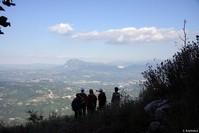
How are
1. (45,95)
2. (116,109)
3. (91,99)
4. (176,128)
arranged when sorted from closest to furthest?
(176,128) < (116,109) < (91,99) < (45,95)

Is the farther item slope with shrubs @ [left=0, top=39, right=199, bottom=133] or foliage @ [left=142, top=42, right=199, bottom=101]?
foliage @ [left=142, top=42, right=199, bottom=101]

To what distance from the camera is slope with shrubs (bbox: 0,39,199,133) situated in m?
4.82

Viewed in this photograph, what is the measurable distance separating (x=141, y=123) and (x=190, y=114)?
145 centimetres

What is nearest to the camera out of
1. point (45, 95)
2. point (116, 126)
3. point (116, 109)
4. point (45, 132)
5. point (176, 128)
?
point (176, 128)

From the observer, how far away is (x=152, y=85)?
757 centimetres

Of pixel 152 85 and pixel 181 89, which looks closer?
pixel 181 89

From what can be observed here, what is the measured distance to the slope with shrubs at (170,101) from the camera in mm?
4824

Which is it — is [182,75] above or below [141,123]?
above

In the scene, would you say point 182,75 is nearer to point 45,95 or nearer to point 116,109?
point 116,109

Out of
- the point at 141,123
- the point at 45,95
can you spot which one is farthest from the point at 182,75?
the point at 45,95

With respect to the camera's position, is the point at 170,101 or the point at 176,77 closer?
the point at 170,101

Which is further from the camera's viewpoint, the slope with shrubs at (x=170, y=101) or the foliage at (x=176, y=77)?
the foliage at (x=176, y=77)

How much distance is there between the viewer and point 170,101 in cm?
585

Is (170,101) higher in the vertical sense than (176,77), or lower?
lower
